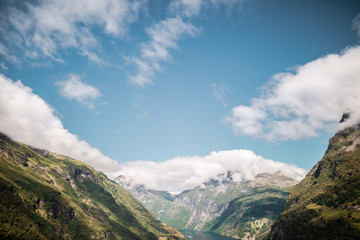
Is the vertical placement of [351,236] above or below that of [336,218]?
below

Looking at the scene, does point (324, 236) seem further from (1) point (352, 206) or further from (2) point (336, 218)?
(1) point (352, 206)

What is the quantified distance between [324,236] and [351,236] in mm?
31877

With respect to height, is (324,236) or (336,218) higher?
(336,218)

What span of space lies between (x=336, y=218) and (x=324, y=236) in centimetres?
2128

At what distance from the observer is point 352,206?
194625mm

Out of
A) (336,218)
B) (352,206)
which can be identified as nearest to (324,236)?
(336,218)

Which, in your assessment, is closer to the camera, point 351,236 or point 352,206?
point 351,236

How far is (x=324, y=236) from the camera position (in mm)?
193625

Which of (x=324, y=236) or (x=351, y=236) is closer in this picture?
(x=351, y=236)

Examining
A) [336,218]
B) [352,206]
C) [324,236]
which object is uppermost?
[352,206]

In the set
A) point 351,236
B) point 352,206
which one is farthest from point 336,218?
point 351,236

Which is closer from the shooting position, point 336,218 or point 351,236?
point 351,236

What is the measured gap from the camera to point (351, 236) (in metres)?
166
